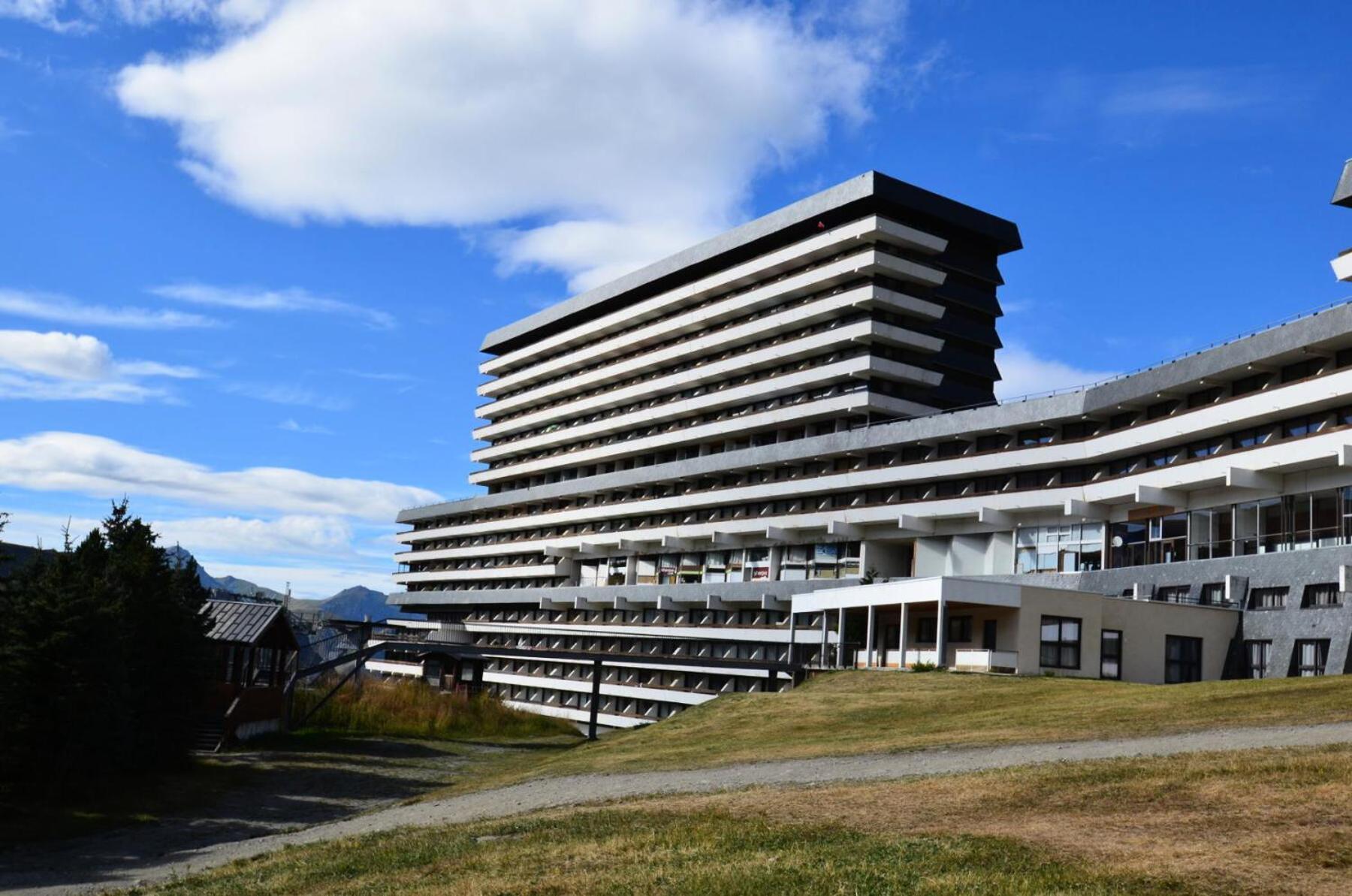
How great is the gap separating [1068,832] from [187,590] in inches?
1274

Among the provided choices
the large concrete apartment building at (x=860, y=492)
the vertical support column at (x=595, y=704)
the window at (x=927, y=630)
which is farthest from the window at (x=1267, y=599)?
the vertical support column at (x=595, y=704)

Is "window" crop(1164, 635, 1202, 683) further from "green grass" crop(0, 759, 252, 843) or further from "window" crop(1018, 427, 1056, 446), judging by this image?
"green grass" crop(0, 759, 252, 843)

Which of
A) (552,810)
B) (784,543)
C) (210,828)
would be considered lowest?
(210,828)

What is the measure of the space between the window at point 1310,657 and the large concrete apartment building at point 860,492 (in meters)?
0.12

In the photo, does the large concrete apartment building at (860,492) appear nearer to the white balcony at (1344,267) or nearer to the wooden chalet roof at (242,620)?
the white balcony at (1344,267)

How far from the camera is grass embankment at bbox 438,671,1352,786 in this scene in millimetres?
26234

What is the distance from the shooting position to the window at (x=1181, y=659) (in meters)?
46.0

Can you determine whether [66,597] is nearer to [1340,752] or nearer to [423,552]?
[1340,752]

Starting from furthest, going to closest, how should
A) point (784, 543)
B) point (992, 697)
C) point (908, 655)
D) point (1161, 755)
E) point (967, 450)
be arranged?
point (784, 543)
point (967, 450)
point (908, 655)
point (992, 697)
point (1161, 755)

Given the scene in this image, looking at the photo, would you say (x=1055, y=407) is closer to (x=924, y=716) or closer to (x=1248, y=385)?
(x=1248, y=385)

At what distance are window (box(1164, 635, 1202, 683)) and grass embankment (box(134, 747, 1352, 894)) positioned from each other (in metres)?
28.6

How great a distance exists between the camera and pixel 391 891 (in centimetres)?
1508

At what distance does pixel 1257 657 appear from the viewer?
45.1 metres

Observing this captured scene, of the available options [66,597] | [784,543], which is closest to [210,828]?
[66,597]
